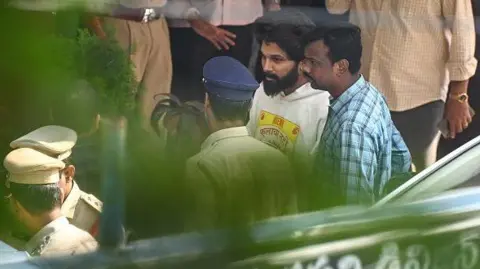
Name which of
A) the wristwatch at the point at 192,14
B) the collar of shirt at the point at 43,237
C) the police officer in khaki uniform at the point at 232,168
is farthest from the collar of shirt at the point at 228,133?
the collar of shirt at the point at 43,237

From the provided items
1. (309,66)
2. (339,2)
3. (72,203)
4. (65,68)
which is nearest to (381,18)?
(339,2)

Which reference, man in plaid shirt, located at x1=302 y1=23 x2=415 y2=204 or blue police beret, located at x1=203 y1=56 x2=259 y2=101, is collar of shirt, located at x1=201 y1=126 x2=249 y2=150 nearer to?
blue police beret, located at x1=203 y1=56 x2=259 y2=101

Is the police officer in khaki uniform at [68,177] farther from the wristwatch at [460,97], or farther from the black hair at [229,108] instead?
the wristwatch at [460,97]

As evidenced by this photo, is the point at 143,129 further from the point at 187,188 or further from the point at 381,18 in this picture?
the point at 381,18

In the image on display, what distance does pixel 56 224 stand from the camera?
4.75ft

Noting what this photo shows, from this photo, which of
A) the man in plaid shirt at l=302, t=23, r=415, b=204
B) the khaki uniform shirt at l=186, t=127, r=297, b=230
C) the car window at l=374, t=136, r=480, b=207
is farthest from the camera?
the car window at l=374, t=136, r=480, b=207

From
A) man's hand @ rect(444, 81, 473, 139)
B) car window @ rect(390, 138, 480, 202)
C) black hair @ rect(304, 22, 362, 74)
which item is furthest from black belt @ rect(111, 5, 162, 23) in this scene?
man's hand @ rect(444, 81, 473, 139)

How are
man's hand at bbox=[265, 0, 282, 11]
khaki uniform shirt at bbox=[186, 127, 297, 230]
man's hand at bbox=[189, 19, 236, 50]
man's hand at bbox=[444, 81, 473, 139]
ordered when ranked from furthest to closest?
1. man's hand at bbox=[444, 81, 473, 139]
2. man's hand at bbox=[265, 0, 282, 11]
3. man's hand at bbox=[189, 19, 236, 50]
4. khaki uniform shirt at bbox=[186, 127, 297, 230]

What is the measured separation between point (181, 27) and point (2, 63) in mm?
760

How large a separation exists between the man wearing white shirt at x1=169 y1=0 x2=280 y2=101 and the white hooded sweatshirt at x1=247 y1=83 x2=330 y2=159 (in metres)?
0.12

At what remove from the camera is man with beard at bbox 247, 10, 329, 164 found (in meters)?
1.63

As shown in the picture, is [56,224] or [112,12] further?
[56,224]

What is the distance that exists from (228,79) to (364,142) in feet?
1.40

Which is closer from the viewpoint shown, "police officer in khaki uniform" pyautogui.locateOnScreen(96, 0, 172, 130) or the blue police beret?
"police officer in khaki uniform" pyautogui.locateOnScreen(96, 0, 172, 130)
